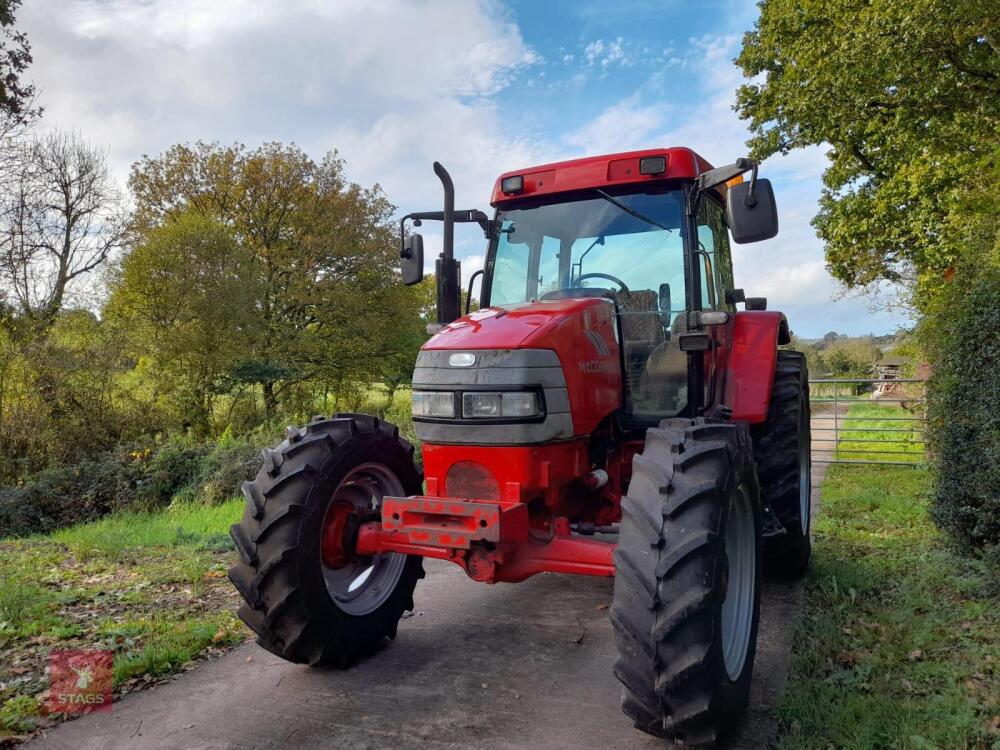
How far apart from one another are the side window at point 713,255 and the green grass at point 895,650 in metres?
1.96

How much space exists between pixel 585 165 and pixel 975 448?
3.32 meters

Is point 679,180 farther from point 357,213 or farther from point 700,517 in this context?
point 357,213

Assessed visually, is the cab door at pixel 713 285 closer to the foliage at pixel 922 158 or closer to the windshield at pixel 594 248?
the windshield at pixel 594 248

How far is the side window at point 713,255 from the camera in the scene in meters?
4.17

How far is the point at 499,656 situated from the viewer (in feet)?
12.5

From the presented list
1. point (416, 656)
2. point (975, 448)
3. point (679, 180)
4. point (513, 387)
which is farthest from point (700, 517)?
point (975, 448)

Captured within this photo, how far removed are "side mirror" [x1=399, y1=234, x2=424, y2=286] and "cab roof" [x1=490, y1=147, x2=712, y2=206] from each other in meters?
0.57

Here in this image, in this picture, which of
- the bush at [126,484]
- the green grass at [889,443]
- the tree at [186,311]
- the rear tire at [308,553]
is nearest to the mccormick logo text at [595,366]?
the rear tire at [308,553]

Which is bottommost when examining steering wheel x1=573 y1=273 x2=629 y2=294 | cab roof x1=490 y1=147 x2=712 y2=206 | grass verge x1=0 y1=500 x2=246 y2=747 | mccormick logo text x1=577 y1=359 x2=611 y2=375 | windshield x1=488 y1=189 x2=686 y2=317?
grass verge x1=0 y1=500 x2=246 y2=747

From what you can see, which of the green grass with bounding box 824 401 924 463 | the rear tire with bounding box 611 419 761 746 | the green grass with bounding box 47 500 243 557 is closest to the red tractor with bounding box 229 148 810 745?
the rear tire with bounding box 611 419 761 746

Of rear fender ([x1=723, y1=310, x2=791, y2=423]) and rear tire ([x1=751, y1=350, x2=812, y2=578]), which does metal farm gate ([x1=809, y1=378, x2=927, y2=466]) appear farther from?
rear fender ([x1=723, y1=310, x2=791, y2=423])

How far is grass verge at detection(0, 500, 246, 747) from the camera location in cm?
354

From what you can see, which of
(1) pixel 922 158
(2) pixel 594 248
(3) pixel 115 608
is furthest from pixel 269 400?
(2) pixel 594 248

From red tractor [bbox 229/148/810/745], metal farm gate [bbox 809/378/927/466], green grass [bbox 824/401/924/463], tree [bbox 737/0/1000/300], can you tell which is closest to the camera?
red tractor [bbox 229/148/810/745]
